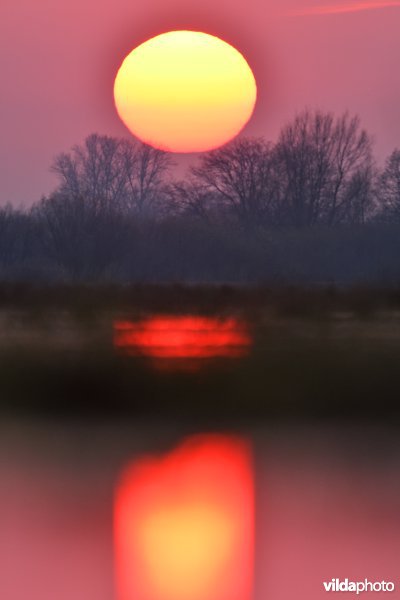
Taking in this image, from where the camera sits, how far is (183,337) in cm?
1617

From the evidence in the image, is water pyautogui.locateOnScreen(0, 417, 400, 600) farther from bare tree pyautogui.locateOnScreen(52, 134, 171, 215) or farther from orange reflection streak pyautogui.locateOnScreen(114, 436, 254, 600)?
bare tree pyautogui.locateOnScreen(52, 134, 171, 215)

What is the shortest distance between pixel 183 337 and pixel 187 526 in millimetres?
9184

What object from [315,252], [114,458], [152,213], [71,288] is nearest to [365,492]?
[114,458]

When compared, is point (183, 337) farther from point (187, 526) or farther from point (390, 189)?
point (390, 189)

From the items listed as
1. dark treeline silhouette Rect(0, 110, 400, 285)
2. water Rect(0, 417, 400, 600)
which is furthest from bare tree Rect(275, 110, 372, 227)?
water Rect(0, 417, 400, 600)

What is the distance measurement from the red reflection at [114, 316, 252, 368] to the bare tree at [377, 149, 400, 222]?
10024mm

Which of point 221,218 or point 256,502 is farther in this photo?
point 221,218

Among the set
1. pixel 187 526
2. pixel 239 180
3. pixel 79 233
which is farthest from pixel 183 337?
pixel 239 180

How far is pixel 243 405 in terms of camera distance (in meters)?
11.8

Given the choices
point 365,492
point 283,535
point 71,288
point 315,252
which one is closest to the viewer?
point 283,535

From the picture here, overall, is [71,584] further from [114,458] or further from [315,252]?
[315,252]

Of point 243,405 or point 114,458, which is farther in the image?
point 243,405

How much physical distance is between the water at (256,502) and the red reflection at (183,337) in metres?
→ 3.66

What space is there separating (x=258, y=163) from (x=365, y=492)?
21.5 m
